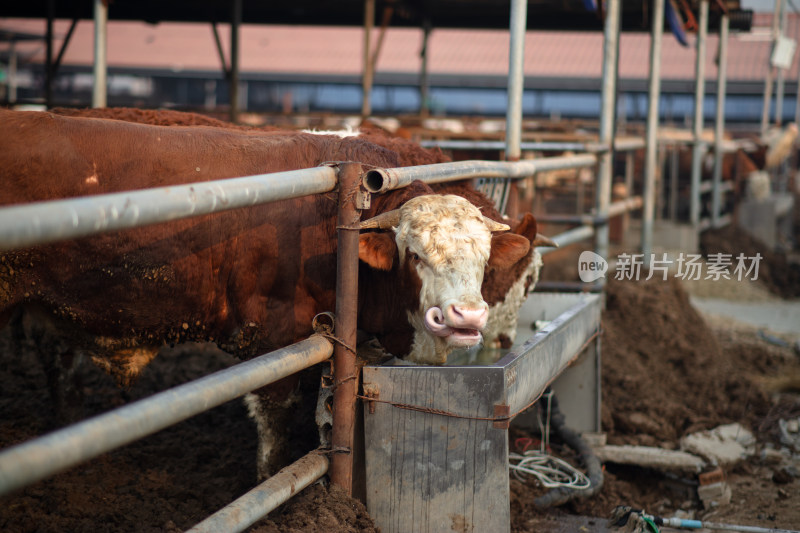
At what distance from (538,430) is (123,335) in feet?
8.12

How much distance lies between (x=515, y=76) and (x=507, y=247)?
199cm

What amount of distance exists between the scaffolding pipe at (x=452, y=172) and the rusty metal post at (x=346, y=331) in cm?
7

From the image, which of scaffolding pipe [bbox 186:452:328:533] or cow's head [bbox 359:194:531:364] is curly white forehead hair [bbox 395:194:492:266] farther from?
scaffolding pipe [bbox 186:452:328:533]

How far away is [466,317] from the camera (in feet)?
9.32

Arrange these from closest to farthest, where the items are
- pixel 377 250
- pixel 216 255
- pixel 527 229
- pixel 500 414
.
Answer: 1. pixel 500 414
2. pixel 377 250
3. pixel 216 255
4. pixel 527 229

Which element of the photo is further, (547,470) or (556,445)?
(556,445)

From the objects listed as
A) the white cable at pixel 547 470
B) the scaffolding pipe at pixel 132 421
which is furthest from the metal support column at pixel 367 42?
the scaffolding pipe at pixel 132 421

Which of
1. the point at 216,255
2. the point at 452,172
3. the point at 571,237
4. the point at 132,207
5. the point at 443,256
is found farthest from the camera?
the point at 571,237

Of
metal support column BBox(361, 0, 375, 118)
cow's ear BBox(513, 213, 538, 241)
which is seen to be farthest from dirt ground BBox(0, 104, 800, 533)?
metal support column BBox(361, 0, 375, 118)

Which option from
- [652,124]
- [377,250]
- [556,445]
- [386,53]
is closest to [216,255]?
[377,250]

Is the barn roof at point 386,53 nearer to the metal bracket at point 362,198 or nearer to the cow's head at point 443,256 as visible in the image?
the cow's head at point 443,256

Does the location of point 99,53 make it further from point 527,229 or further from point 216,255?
point 527,229

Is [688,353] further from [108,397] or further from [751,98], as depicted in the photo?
[751,98]

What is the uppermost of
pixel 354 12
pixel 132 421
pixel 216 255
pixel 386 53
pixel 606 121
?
pixel 386 53
